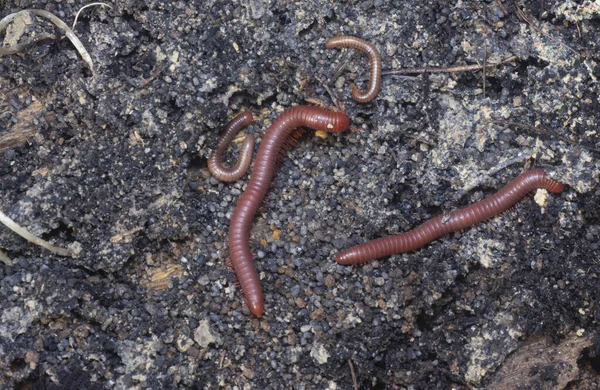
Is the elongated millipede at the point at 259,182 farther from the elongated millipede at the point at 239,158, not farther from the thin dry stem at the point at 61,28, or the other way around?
the thin dry stem at the point at 61,28

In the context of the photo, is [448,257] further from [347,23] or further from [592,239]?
[347,23]

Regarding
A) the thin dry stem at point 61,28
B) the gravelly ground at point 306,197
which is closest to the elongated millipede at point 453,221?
the gravelly ground at point 306,197

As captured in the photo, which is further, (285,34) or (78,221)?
(285,34)

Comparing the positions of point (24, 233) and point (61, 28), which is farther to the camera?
point (61, 28)

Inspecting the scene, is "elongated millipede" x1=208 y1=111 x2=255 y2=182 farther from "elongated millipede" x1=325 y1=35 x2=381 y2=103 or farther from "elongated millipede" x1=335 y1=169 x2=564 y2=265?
"elongated millipede" x1=335 y1=169 x2=564 y2=265

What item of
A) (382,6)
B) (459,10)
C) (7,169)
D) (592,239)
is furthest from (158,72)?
(592,239)

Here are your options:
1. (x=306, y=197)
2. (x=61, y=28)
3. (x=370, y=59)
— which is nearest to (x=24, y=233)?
(x=61, y=28)

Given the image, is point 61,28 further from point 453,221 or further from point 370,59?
point 453,221
